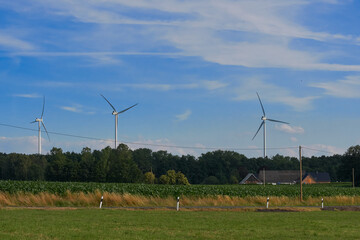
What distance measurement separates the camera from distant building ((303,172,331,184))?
7063 inches

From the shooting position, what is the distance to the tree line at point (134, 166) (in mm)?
124625

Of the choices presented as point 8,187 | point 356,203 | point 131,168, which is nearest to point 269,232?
point 8,187

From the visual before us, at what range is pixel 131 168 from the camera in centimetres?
12288

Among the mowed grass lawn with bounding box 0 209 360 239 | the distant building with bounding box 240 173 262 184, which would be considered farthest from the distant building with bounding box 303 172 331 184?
the mowed grass lawn with bounding box 0 209 360 239

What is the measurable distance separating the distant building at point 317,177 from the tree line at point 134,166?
1363 cm

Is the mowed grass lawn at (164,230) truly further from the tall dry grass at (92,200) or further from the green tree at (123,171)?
the green tree at (123,171)

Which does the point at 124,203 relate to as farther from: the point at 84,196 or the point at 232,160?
the point at 232,160

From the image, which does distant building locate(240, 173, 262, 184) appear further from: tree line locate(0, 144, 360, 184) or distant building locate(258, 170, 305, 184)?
distant building locate(258, 170, 305, 184)

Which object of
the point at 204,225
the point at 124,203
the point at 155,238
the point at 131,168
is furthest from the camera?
the point at 131,168

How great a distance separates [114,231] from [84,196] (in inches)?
910

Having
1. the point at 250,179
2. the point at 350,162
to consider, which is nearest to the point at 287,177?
the point at 250,179

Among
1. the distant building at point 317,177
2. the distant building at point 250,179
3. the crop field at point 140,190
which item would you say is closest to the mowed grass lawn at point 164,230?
the crop field at point 140,190

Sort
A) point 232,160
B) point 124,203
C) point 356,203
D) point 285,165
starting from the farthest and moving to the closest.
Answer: point 285,165, point 232,160, point 356,203, point 124,203

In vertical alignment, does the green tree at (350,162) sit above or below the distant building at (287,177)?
above
